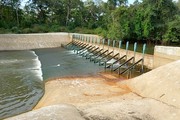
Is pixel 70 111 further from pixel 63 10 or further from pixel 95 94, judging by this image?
pixel 63 10

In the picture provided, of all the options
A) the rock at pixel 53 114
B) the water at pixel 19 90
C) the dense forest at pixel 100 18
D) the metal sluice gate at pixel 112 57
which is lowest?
the water at pixel 19 90

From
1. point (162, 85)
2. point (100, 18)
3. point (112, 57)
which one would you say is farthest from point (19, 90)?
point (100, 18)

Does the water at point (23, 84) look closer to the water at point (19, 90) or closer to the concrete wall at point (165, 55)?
the water at point (19, 90)

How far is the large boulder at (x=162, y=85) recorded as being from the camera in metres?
9.08

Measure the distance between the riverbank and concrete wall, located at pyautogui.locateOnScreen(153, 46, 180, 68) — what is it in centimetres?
314

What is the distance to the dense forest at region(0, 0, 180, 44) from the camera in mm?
36750

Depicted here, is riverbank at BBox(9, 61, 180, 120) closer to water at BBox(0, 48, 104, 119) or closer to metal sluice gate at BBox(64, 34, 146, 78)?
water at BBox(0, 48, 104, 119)

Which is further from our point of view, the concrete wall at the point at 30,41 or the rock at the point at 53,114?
the concrete wall at the point at 30,41

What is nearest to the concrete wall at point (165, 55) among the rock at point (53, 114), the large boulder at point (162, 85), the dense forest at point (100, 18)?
the large boulder at point (162, 85)

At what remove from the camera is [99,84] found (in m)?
13.8

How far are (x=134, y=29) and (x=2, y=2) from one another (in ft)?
94.7

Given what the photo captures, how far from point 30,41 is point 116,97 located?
103ft

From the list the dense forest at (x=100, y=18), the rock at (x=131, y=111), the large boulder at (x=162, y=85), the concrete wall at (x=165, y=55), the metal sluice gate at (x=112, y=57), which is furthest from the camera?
the dense forest at (x=100, y=18)

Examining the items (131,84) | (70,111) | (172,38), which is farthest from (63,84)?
(172,38)
